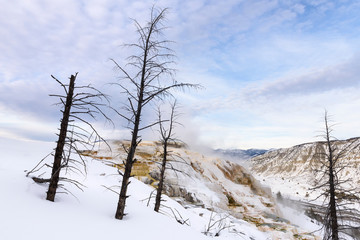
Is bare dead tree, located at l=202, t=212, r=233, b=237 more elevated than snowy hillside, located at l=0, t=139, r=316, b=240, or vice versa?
snowy hillside, located at l=0, t=139, r=316, b=240

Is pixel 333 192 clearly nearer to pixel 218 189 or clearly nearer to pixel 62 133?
pixel 218 189

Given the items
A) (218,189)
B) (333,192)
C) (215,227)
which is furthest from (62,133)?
(218,189)

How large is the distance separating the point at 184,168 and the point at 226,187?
515 centimetres

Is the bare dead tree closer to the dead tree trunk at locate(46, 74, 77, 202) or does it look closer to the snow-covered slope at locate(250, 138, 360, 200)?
the dead tree trunk at locate(46, 74, 77, 202)

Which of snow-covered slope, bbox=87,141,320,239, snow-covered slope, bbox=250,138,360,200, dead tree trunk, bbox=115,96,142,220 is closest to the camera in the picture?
dead tree trunk, bbox=115,96,142,220

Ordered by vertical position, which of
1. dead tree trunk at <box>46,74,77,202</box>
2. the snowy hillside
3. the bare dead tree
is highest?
dead tree trunk at <box>46,74,77,202</box>

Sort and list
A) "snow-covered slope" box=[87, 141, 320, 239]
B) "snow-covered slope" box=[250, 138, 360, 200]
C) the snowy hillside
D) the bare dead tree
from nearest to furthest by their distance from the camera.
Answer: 1. the snowy hillside
2. the bare dead tree
3. "snow-covered slope" box=[87, 141, 320, 239]
4. "snow-covered slope" box=[250, 138, 360, 200]

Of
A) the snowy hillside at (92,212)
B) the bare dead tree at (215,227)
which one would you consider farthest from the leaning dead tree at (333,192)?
the bare dead tree at (215,227)

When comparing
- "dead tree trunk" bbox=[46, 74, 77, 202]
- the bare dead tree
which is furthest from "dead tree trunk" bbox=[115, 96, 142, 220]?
the bare dead tree

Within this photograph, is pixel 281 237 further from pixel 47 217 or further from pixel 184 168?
pixel 47 217

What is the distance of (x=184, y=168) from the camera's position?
2131 cm

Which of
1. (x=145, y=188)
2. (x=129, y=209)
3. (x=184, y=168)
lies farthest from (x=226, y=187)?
(x=129, y=209)

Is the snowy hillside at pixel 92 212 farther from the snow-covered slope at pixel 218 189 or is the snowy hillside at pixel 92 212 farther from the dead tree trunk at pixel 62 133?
the dead tree trunk at pixel 62 133

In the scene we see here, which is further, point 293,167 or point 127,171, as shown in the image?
point 293,167
